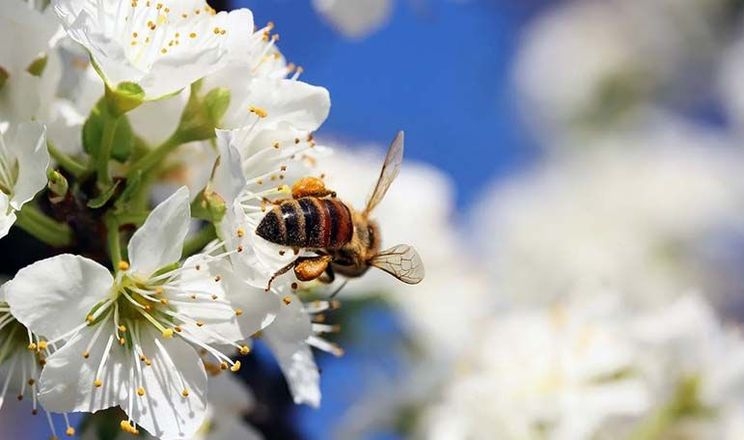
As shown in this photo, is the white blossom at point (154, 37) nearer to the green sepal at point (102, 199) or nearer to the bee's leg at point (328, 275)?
the green sepal at point (102, 199)

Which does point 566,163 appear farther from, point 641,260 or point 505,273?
point 505,273

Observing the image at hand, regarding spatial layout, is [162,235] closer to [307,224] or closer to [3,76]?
[307,224]

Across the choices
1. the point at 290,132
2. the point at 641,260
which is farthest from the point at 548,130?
the point at 290,132

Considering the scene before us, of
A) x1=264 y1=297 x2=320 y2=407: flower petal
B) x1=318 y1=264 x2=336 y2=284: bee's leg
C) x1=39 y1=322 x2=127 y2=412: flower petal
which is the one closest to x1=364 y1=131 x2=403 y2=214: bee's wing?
x1=318 y1=264 x2=336 y2=284: bee's leg

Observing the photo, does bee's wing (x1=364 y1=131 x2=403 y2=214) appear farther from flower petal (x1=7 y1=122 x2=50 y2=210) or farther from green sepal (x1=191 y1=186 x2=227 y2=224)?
flower petal (x1=7 y1=122 x2=50 y2=210)

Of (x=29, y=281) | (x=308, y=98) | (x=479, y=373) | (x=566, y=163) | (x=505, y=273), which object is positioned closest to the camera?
(x=29, y=281)

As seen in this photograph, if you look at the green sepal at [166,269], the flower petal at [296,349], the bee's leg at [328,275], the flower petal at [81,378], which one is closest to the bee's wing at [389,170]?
the bee's leg at [328,275]
